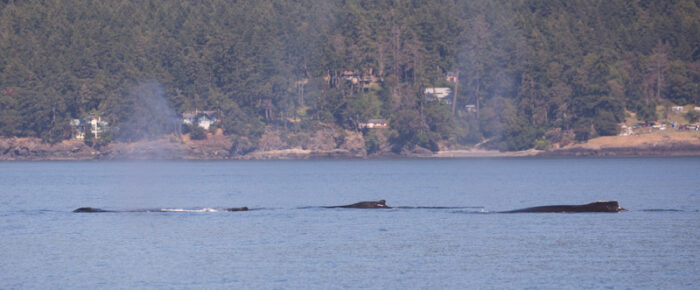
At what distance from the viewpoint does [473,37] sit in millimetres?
198500

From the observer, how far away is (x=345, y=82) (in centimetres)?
19400

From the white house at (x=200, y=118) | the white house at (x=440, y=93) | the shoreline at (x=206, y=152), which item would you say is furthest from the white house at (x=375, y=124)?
the white house at (x=200, y=118)

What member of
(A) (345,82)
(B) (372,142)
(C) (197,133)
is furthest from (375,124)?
(C) (197,133)

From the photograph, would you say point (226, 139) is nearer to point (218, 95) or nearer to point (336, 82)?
point (218, 95)

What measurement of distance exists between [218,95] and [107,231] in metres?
140

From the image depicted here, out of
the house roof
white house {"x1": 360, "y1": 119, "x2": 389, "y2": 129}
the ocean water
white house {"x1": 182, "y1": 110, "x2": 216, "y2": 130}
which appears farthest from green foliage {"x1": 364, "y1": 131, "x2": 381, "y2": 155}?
the ocean water

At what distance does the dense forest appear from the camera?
596 ft

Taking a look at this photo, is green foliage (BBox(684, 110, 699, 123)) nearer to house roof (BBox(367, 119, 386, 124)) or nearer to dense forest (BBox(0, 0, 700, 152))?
dense forest (BBox(0, 0, 700, 152))

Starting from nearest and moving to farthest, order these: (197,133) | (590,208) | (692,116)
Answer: (590,208) → (692,116) → (197,133)

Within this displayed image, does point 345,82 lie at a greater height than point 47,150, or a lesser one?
greater

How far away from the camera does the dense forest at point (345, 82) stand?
18175 centimetres

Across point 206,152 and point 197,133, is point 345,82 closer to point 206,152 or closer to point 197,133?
point 206,152

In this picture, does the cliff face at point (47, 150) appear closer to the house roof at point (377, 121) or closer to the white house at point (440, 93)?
the house roof at point (377, 121)

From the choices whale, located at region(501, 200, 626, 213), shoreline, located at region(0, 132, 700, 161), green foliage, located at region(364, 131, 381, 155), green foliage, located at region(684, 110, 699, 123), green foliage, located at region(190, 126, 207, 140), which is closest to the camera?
whale, located at region(501, 200, 626, 213)
